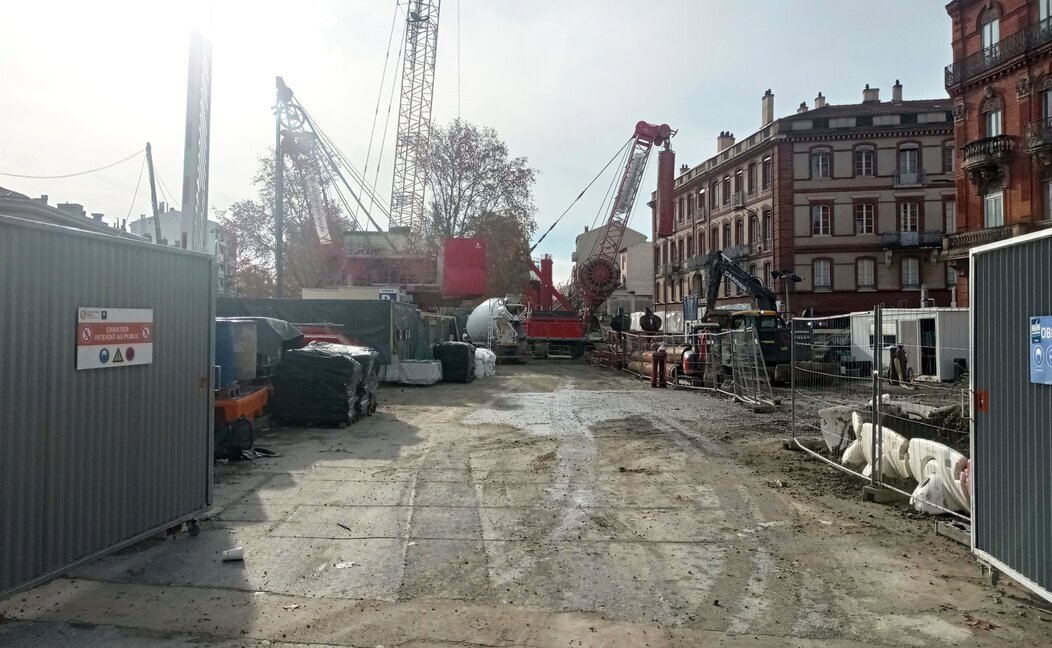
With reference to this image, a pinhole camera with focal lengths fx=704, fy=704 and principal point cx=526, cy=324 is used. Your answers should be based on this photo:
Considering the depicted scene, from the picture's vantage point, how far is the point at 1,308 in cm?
432

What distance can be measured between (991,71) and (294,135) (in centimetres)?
3645

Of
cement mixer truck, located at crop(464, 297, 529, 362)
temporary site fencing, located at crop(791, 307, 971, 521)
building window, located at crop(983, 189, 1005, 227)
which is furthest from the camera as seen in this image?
cement mixer truck, located at crop(464, 297, 529, 362)

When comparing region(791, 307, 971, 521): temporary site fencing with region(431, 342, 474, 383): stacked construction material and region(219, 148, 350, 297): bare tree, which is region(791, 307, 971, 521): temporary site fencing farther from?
region(219, 148, 350, 297): bare tree

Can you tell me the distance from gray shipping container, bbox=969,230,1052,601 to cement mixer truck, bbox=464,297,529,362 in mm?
31341

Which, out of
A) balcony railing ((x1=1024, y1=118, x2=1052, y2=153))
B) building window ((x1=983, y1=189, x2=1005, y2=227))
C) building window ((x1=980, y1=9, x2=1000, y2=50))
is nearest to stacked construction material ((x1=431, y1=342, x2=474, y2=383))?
building window ((x1=983, y1=189, x2=1005, y2=227))

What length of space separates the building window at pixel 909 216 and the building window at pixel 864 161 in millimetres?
3078

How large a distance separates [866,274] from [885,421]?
43.1 meters

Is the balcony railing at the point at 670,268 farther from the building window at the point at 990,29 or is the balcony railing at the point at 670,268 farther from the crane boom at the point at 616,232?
the building window at the point at 990,29

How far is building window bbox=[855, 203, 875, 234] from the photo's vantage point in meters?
47.3

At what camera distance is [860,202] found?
156 feet

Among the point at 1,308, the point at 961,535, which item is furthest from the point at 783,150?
the point at 1,308

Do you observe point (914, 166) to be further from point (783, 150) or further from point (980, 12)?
point (980, 12)

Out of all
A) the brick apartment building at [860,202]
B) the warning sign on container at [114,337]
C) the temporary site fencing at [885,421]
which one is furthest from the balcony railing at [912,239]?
the warning sign on container at [114,337]

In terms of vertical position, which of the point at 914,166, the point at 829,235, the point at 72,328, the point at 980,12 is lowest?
the point at 72,328
